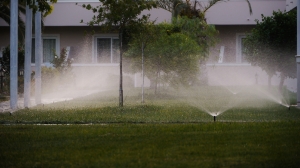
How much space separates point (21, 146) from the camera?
8.95 metres

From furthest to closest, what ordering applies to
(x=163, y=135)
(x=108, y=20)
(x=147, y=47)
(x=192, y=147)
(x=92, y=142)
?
(x=147, y=47), (x=108, y=20), (x=163, y=135), (x=92, y=142), (x=192, y=147)

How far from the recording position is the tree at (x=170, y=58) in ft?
73.4

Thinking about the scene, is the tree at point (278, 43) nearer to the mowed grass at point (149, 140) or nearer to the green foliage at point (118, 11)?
the green foliage at point (118, 11)

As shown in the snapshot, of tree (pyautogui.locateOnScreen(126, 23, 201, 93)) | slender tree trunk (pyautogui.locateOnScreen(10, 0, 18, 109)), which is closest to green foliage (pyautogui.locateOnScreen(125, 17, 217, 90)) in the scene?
tree (pyautogui.locateOnScreen(126, 23, 201, 93))

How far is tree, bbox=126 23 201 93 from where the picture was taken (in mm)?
22375

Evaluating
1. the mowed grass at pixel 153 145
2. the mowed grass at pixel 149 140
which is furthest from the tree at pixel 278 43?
the mowed grass at pixel 153 145

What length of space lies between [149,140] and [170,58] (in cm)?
1332

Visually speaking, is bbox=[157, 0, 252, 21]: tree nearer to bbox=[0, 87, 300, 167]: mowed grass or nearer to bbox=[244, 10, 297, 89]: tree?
bbox=[244, 10, 297, 89]: tree

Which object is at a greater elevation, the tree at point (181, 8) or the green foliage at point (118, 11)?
the tree at point (181, 8)

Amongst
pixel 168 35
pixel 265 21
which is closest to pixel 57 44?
pixel 168 35

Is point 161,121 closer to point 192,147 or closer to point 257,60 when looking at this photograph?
point 192,147

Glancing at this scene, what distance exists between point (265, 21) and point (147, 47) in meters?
4.60

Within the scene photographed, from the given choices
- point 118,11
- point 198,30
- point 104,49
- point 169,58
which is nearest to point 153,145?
point 118,11

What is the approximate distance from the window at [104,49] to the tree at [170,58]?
1137 centimetres
